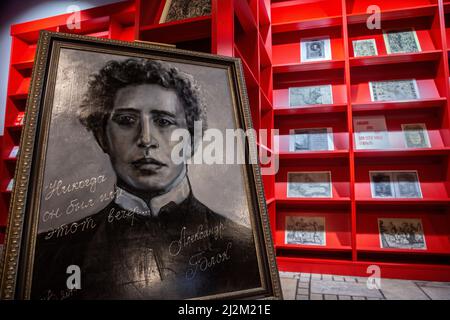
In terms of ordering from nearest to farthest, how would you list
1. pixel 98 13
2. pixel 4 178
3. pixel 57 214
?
pixel 57 214
pixel 98 13
pixel 4 178

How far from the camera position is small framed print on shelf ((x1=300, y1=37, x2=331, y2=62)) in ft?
9.28

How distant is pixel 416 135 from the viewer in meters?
2.55

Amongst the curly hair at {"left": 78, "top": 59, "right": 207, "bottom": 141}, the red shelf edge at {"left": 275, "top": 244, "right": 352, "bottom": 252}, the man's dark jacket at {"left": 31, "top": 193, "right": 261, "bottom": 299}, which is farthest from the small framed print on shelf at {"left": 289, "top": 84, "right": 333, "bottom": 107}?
the man's dark jacket at {"left": 31, "top": 193, "right": 261, "bottom": 299}

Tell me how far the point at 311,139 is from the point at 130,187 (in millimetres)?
2187

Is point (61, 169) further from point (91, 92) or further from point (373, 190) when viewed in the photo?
point (373, 190)

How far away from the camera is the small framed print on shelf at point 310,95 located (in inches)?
109

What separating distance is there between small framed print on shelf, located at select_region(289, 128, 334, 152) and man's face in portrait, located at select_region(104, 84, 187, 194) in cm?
188

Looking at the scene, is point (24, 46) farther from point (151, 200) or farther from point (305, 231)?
point (305, 231)

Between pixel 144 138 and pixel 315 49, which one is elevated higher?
pixel 315 49

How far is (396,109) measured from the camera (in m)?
2.62

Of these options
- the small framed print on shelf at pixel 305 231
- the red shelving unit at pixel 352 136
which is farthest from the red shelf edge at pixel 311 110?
the small framed print on shelf at pixel 305 231

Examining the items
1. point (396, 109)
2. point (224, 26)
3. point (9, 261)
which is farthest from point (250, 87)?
point (9, 261)

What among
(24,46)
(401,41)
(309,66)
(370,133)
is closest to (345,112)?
(370,133)

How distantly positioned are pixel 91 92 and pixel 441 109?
2.85m
